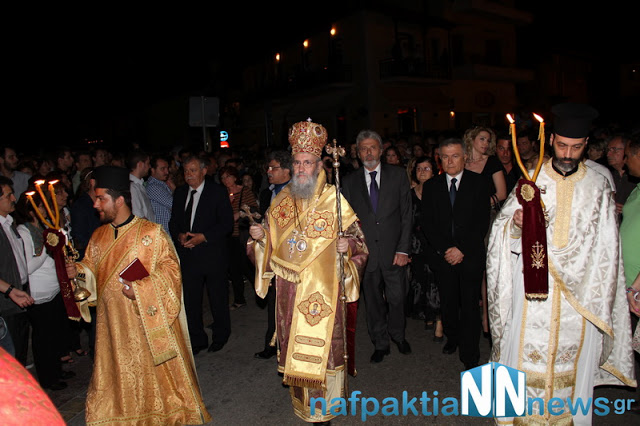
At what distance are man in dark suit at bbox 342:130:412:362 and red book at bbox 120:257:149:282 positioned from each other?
257 centimetres

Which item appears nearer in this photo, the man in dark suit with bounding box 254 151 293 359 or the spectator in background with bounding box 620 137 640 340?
the spectator in background with bounding box 620 137 640 340

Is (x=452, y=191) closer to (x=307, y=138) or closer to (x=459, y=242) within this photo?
(x=459, y=242)

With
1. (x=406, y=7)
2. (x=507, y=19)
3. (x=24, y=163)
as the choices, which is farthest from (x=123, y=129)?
(x=24, y=163)

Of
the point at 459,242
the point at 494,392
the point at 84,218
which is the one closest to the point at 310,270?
the point at 494,392

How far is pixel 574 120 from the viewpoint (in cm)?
328

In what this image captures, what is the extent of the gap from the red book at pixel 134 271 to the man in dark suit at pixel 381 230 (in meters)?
2.57

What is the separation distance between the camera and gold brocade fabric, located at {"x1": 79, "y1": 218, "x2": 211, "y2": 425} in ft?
12.6

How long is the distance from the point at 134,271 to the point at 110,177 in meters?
0.82

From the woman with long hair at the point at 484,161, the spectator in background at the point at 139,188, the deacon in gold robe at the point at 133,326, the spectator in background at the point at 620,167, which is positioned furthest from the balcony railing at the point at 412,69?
the deacon in gold robe at the point at 133,326

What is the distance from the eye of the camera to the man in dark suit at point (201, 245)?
19.5ft

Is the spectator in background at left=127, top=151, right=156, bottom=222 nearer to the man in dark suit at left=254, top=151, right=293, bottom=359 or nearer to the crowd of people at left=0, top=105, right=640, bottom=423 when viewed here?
the crowd of people at left=0, top=105, right=640, bottom=423

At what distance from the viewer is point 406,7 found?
26.6 metres

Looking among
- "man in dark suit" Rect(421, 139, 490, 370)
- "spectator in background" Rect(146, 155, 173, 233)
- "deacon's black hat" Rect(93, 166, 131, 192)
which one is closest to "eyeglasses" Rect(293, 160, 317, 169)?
"deacon's black hat" Rect(93, 166, 131, 192)

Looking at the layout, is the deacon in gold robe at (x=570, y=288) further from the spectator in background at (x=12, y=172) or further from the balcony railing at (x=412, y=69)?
the balcony railing at (x=412, y=69)
